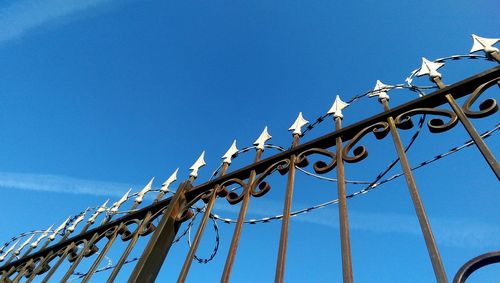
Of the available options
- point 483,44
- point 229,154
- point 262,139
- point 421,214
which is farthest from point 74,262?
point 483,44

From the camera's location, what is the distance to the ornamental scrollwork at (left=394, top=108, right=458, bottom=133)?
167 centimetres

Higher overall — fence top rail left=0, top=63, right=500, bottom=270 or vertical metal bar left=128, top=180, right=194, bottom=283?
fence top rail left=0, top=63, right=500, bottom=270

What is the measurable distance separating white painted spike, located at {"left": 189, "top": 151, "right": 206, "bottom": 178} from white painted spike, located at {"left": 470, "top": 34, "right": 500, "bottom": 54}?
6.21 ft

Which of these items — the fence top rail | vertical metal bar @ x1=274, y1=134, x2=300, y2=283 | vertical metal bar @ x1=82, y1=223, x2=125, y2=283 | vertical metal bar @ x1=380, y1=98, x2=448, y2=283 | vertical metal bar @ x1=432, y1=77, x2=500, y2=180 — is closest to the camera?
vertical metal bar @ x1=380, y1=98, x2=448, y2=283

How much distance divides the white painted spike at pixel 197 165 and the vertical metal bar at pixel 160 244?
9 centimetres

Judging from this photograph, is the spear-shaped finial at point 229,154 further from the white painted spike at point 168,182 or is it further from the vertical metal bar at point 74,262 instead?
the vertical metal bar at point 74,262

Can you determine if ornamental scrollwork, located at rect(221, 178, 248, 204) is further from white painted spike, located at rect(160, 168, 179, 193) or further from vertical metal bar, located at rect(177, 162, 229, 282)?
white painted spike, located at rect(160, 168, 179, 193)

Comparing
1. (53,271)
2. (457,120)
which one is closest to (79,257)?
(53,271)

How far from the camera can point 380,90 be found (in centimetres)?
218

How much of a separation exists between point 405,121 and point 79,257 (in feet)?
7.71

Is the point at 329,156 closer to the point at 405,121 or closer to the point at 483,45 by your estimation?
the point at 405,121

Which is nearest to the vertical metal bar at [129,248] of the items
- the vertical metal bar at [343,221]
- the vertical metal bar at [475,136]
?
the vertical metal bar at [343,221]

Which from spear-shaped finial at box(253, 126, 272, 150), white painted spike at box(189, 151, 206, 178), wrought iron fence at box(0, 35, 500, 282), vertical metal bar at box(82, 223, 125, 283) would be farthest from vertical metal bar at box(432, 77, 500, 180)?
vertical metal bar at box(82, 223, 125, 283)

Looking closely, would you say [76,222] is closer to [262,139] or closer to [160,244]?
[160,244]
